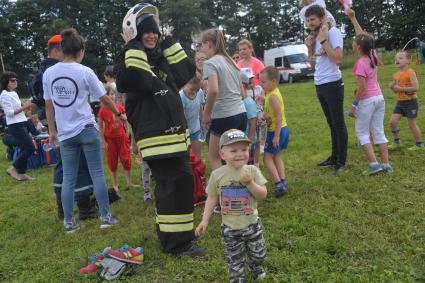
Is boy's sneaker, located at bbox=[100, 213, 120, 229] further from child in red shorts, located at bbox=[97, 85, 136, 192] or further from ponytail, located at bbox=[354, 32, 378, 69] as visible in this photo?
ponytail, located at bbox=[354, 32, 378, 69]

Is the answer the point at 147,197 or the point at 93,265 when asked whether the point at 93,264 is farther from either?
the point at 147,197

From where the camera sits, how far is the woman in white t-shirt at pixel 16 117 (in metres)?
7.59

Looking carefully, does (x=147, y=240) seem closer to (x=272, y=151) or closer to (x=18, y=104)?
(x=272, y=151)

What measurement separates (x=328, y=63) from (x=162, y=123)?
9.36ft

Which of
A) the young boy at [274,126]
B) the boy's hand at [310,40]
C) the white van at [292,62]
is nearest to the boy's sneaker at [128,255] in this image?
the young boy at [274,126]

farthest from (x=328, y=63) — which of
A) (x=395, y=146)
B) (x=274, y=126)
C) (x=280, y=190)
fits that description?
(x=395, y=146)

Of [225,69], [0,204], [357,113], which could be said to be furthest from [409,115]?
[0,204]

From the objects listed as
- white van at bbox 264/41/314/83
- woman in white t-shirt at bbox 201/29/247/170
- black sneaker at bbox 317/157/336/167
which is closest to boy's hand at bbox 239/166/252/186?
woman in white t-shirt at bbox 201/29/247/170

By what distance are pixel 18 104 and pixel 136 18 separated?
5.19 meters

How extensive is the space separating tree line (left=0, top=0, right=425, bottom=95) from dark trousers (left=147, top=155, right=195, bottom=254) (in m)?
43.6

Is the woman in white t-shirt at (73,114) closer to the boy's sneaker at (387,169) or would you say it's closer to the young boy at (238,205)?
the young boy at (238,205)

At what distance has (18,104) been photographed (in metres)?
7.73

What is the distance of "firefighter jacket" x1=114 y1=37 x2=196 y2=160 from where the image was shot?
3.40 m

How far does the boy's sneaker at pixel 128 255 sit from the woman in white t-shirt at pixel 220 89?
4.96 ft
